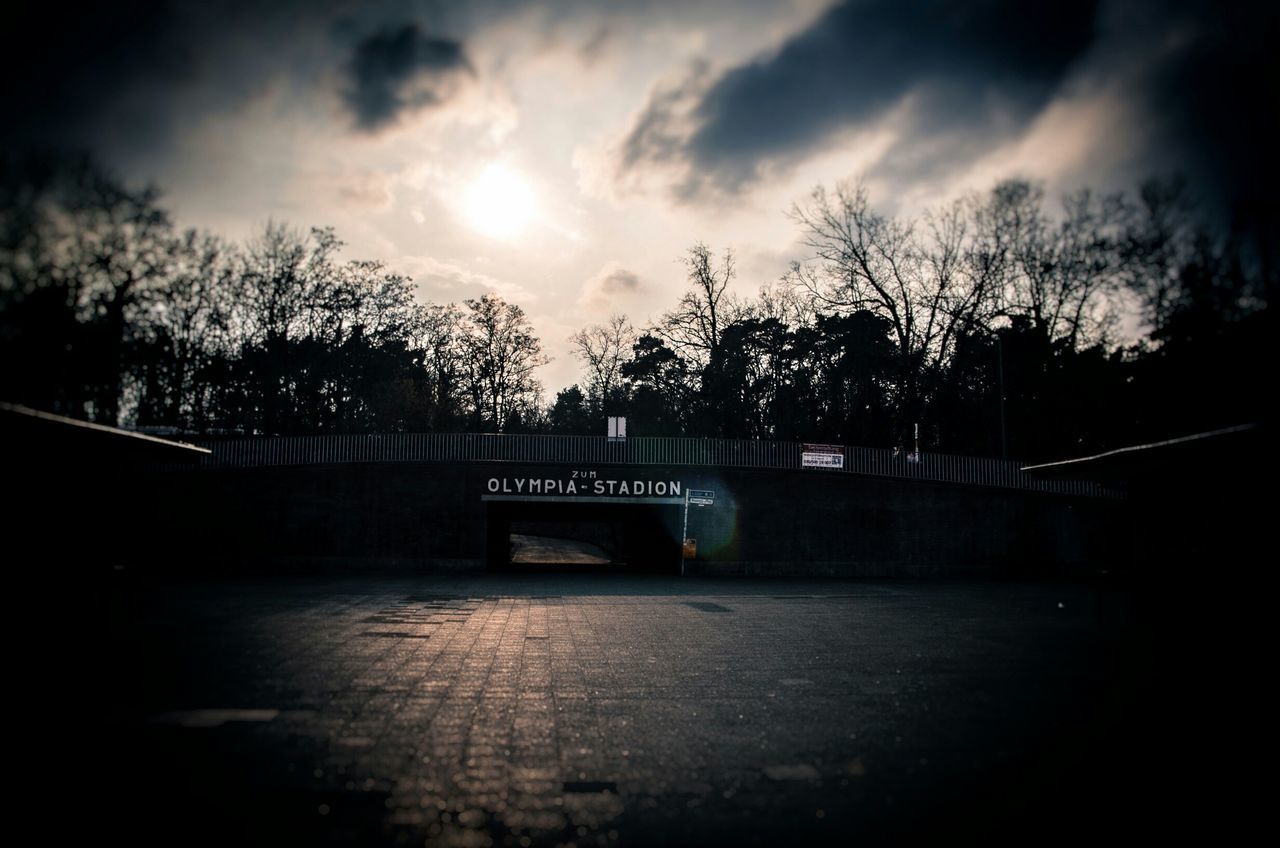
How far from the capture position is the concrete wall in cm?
2852

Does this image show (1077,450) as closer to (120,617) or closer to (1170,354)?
(1170,354)

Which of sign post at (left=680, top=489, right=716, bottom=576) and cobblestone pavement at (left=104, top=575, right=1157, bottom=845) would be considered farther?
sign post at (left=680, top=489, right=716, bottom=576)

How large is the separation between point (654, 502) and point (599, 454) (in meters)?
3.10

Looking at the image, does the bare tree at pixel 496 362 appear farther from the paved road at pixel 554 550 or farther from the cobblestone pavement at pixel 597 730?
the cobblestone pavement at pixel 597 730

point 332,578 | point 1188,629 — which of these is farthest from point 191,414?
point 1188,629

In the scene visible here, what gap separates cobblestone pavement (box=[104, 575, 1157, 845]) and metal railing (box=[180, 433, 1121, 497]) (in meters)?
15.7

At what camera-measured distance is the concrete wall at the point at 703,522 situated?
28516 millimetres

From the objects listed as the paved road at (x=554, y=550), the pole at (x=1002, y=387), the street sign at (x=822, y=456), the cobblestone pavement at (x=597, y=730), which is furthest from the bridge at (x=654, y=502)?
the paved road at (x=554, y=550)

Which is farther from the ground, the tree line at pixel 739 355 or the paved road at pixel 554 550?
the tree line at pixel 739 355

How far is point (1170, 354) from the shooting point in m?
21.1

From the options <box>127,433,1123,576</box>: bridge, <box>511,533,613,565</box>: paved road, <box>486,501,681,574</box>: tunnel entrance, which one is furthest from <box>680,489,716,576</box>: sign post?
<box>511,533,613,565</box>: paved road

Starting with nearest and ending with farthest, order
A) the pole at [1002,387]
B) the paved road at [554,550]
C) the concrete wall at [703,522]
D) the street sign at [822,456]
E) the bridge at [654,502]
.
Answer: the concrete wall at [703,522] < the bridge at [654,502] < the street sign at [822,456] < the pole at [1002,387] < the paved road at [554,550]

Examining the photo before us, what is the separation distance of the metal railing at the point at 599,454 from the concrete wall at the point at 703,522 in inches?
16.6

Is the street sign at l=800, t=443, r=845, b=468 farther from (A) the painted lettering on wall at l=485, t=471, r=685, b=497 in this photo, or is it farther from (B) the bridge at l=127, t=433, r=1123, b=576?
(A) the painted lettering on wall at l=485, t=471, r=685, b=497
